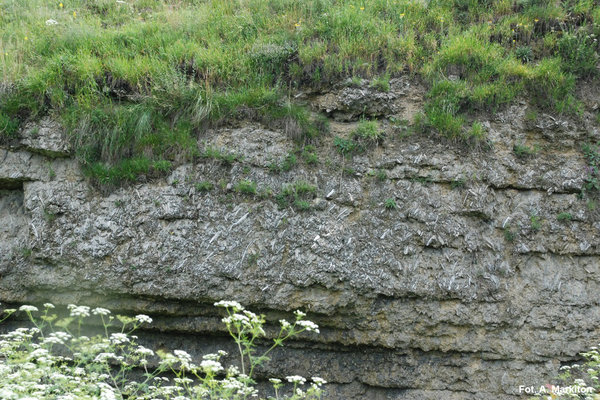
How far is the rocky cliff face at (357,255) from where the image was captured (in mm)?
6414

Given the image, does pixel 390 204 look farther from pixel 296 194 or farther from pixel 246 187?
pixel 246 187

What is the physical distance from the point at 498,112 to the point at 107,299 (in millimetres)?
5862

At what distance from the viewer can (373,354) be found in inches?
258

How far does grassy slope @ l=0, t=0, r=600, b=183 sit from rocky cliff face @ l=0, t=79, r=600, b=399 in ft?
1.42

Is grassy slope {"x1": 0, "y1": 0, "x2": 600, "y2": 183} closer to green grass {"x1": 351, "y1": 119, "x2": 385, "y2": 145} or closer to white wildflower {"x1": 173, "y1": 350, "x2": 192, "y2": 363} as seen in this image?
green grass {"x1": 351, "y1": 119, "x2": 385, "y2": 145}

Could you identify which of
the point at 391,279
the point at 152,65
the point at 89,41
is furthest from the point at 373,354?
the point at 89,41

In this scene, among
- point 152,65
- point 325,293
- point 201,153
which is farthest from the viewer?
point 152,65

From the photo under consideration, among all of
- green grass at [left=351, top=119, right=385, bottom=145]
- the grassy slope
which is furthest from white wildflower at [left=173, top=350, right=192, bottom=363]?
green grass at [left=351, top=119, right=385, bottom=145]

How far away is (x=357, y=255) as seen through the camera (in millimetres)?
6484

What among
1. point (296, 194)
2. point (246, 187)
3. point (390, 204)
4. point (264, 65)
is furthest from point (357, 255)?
point (264, 65)

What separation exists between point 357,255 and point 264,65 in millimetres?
3225

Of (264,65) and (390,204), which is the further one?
(264,65)

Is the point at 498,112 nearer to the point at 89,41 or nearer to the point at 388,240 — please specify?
the point at 388,240

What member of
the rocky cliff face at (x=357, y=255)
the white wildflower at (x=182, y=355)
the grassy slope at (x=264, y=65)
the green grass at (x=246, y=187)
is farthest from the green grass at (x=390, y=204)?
the white wildflower at (x=182, y=355)
